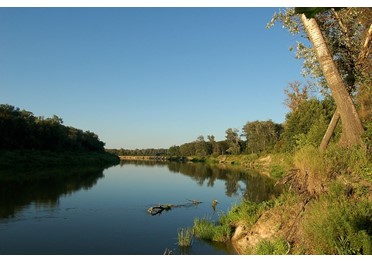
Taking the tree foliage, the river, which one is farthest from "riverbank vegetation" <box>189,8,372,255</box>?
the tree foliage

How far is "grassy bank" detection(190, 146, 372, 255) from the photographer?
886 cm

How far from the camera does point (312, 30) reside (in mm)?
14820

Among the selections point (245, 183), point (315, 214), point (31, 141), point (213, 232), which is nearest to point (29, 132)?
point (31, 141)

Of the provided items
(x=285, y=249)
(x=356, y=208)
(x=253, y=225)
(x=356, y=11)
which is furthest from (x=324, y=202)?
(x=356, y=11)

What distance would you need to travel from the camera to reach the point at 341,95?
14164mm

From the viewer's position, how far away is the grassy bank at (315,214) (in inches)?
349

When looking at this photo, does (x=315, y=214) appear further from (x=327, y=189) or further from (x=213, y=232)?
(x=213, y=232)

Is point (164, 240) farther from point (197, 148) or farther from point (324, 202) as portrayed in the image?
point (197, 148)

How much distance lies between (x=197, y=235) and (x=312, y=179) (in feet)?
20.0

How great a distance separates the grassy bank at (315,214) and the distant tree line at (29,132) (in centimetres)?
5792

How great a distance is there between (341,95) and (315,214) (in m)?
5.95

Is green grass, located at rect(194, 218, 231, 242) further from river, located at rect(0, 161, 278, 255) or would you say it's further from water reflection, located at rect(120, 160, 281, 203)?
water reflection, located at rect(120, 160, 281, 203)

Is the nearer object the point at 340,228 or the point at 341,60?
the point at 340,228

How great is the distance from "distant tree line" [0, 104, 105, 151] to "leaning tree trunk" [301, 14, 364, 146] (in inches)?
2349
